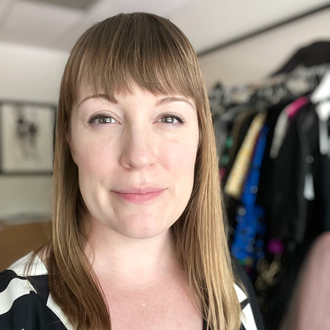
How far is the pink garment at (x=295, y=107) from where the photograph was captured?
135cm

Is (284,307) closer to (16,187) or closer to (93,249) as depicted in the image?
(93,249)

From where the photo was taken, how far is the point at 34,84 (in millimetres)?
3615

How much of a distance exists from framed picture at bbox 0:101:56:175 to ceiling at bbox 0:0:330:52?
708mm

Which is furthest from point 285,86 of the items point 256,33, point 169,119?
point 169,119

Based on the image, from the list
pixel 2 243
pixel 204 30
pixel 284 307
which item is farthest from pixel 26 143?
pixel 284 307

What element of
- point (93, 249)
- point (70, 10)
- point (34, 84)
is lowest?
point (93, 249)

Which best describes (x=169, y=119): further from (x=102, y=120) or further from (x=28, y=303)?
(x=28, y=303)

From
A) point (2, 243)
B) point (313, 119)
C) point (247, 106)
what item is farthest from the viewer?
point (2, 243)

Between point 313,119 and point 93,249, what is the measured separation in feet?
3.13

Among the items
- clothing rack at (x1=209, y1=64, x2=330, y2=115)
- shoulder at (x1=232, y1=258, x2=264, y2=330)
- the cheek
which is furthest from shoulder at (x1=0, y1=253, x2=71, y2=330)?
clothing rack at (x1=209, y1=64, x2=330, y2=115)

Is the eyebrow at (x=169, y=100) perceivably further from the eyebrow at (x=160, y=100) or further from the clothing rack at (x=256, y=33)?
the clothing rack at (x=256, y=33)

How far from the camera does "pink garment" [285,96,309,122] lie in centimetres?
135

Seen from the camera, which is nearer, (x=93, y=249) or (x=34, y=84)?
(x=93, y=249)

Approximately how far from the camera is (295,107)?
53.3 inches
